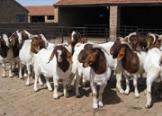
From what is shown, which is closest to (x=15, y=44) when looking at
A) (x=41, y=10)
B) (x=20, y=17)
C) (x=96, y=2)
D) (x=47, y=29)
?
(x=47, y=29)

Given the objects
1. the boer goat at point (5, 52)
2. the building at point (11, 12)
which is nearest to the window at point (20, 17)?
the building at point (11, 12)

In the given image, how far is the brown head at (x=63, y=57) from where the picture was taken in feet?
34.2

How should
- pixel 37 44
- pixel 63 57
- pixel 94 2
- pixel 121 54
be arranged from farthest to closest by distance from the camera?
pixel 94 2 → pixel 37 44 → pixel 121 54 → pixel 63 57

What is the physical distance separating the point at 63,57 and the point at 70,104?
1237mm

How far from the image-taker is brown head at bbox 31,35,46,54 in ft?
41.8

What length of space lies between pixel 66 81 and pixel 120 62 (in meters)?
1.58

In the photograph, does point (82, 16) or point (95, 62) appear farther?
point (82, 16)

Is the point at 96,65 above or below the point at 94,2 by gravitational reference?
below

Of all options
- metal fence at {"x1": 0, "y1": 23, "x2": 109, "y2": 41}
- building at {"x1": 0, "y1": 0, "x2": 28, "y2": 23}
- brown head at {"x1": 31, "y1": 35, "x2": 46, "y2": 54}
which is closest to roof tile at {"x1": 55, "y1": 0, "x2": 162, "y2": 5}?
metal fence at {"x1": 0, "y1": 23, "x2": 109, "y2": 41}

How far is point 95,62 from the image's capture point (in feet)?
32.0

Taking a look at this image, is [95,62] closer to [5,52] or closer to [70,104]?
[70,104]

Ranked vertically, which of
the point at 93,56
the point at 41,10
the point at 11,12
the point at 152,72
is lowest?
the point at 152,72

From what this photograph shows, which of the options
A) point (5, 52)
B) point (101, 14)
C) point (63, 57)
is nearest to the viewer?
point (63, 57)

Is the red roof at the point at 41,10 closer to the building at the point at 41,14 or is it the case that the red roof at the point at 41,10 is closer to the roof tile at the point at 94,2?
the building at the point at 41,14
